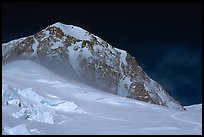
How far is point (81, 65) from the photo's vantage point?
79.3 meters

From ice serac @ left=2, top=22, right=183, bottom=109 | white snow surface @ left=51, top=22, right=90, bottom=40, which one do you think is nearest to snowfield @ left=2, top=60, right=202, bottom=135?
ice serac @ left=2, top=22, right=183, bottom=109

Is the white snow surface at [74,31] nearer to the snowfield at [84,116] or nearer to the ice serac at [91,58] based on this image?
the ice serac at [91,58]

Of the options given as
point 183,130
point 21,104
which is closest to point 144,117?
point 183,130

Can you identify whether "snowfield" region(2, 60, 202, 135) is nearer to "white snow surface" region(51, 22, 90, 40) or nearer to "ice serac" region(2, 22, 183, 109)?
A: "ice serac" region(2, 22, 183, 109)

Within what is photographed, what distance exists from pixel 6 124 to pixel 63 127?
A: 12.1ft

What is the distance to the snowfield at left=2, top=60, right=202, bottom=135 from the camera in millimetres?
20203

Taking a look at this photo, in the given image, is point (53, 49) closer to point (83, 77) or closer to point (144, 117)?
point (83, 77)

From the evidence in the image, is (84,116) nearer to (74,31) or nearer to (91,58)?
(91,58)

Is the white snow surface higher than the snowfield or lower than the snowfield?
higher

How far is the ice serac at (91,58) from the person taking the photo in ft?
255

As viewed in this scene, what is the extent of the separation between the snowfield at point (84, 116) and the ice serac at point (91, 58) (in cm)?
3673

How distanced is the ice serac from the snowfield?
36725mm

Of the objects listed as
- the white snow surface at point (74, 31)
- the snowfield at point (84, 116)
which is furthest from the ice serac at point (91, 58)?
the snowfield at point (84, 116)

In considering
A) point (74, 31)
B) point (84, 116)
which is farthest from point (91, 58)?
point (84, 116)
